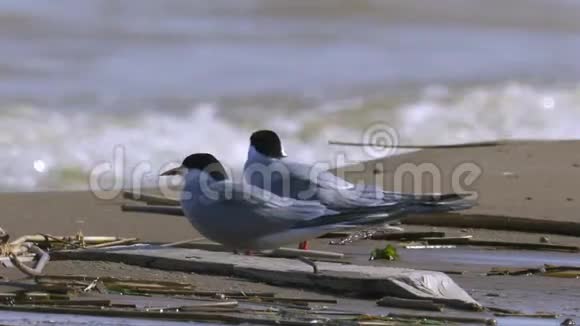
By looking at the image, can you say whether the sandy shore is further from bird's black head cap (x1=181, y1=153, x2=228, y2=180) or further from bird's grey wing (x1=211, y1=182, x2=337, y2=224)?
bird's black head cap (x1=181, y1=153, x2=228, y2=180)

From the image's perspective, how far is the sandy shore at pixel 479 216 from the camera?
5.41 m

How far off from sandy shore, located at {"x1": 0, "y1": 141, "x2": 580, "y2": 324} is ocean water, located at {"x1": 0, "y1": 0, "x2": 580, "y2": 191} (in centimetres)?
102

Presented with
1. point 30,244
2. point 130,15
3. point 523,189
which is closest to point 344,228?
point 30,244

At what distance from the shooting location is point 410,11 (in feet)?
56.6

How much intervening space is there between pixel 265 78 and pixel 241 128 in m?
2.24

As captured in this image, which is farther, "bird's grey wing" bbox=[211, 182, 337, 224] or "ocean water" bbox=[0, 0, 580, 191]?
"ocean water" bbox=[0, 0, 580, 191]

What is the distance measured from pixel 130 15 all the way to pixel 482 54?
3.71 m

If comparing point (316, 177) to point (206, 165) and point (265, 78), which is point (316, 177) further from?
point (265, 78)

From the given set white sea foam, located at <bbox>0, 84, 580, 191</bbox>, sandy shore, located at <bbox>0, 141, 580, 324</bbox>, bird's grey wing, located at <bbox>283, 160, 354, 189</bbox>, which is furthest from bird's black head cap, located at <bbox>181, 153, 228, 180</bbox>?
white sea foam, located at <bbox>0, 84, 580, 191</bbox>

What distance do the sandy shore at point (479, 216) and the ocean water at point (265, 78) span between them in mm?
1023

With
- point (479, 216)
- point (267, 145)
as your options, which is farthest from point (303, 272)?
point (479, 216)

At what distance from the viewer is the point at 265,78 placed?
1373 centimetres

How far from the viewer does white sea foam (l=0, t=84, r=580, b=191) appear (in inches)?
383

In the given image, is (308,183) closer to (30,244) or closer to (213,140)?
(30,244)
